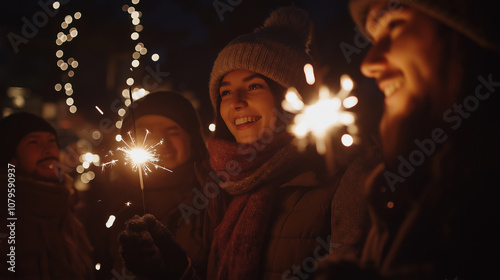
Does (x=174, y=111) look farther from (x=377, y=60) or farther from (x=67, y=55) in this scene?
(x=67, y=55)

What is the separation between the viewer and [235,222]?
2711 mm

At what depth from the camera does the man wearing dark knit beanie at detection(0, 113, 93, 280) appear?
340 centimetres

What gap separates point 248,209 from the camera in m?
2.64

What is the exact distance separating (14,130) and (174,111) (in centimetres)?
156

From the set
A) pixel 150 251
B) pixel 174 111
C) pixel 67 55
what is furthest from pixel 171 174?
pixel 67 55

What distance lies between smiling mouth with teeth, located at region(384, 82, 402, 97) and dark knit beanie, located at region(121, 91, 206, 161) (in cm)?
211

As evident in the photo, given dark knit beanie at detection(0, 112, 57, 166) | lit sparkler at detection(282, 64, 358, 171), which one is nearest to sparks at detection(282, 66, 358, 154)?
lit sparkler at detection(282, 64, 358, 171)

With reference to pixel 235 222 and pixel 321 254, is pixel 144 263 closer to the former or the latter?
pixel 235 222

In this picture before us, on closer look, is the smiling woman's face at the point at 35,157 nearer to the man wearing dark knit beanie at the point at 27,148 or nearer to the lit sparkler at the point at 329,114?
the man wearing dark knit beanie at the point at 27,148

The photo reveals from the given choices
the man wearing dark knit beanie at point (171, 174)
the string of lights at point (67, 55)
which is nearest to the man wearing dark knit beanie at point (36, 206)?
the man wearing dark knit beanie at point (171, 174)

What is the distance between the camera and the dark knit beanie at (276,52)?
2.80 m

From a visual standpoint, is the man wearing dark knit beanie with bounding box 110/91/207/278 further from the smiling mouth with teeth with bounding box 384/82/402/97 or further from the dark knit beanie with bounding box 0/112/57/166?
the smiling mouth with teeth with bounding box 384/82/402/97

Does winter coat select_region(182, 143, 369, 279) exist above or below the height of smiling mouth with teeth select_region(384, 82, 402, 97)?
below

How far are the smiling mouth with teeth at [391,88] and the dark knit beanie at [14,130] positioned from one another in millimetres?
3287
